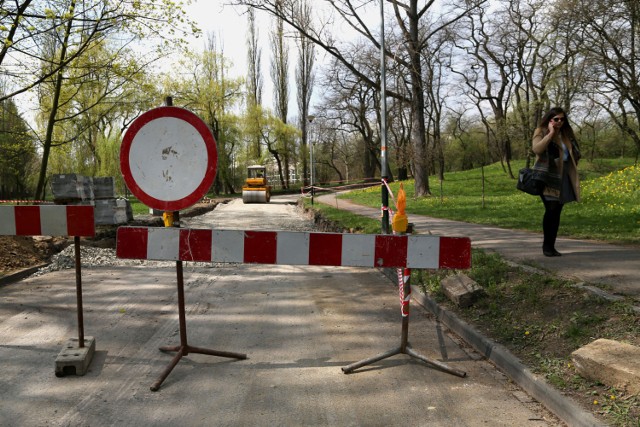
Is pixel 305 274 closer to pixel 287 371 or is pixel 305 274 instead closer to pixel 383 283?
pixel 383 283

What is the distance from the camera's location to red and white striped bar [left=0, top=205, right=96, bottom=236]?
171 inches

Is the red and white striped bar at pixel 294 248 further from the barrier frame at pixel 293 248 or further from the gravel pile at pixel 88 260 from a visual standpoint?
the gravel pile at pixel 88 260

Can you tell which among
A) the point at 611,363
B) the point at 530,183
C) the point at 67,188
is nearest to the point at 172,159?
the point at 611,363

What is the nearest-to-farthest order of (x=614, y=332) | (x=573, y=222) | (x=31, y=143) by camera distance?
(x=614, y=332) < (x=573, y=222) < (x=31, y=143)

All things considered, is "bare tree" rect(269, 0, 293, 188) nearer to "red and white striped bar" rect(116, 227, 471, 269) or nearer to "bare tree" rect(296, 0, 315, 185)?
"bare tree" rect(296, 0, 315, 185)

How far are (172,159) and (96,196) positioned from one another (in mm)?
9767

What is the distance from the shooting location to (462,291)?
17.6ft

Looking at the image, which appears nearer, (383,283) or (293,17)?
(383,283)

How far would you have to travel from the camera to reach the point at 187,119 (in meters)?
4.11

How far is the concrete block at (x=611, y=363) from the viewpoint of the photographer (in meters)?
2.97

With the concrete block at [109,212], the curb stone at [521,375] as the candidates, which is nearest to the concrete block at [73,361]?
the curb stone at [521,375]

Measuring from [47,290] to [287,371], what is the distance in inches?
179

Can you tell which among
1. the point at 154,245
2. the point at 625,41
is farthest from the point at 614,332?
the point at 625,41

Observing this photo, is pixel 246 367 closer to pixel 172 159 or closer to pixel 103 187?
pixel 172 159
